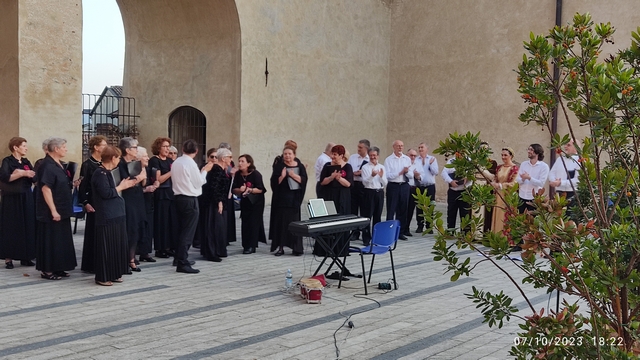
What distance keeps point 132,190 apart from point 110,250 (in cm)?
119

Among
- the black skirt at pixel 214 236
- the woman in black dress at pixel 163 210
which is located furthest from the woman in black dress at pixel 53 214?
the black skirt at pixel 214 236

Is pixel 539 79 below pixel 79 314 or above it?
above

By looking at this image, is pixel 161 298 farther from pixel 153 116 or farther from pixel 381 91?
pixel 381 91

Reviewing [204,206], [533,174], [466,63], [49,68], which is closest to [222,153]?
[204,206]

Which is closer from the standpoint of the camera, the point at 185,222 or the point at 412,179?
the point at 185,222

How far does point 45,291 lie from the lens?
23.2 feet

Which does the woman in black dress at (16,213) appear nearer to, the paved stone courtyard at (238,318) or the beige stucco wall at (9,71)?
the paved stone courtyard at (238,318)

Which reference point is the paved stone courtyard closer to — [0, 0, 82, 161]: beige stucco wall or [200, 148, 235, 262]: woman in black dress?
[200, 148, 235, 262]: woman in black dress

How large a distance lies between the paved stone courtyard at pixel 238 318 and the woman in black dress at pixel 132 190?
0.45m

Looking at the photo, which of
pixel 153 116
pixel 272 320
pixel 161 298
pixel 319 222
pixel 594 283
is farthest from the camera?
A: pixel 153 116

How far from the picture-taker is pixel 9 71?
39.7 feet

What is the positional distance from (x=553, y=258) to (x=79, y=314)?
456 centimetres

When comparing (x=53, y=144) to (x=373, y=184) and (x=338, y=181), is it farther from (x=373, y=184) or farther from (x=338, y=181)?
(x=373, y=184)

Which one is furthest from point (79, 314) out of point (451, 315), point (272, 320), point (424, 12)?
point (424, 12)
